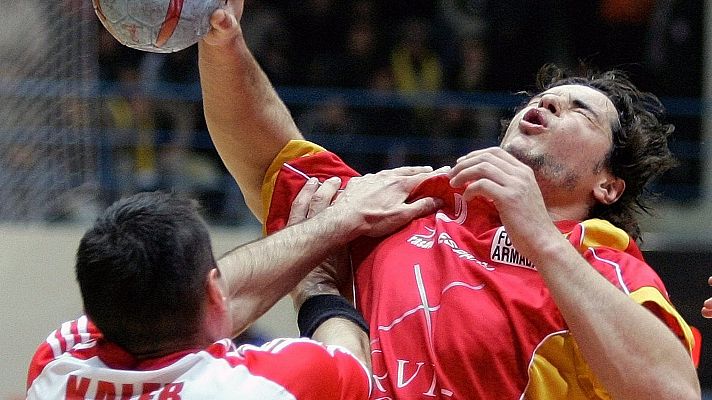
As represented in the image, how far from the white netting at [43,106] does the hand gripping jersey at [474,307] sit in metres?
3.54

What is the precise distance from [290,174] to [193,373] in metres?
1.27

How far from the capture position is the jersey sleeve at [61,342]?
2.71 metres

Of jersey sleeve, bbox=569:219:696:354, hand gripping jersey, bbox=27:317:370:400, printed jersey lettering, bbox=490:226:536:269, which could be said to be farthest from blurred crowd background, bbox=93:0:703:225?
hand gripping jersey, bbox=27:317:370:400

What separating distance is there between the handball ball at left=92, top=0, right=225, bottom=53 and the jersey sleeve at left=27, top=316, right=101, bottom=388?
914 millimetres

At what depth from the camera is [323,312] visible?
10.6 feet

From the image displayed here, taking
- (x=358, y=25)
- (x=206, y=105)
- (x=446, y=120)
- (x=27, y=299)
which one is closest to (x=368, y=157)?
(x=446, y=120)

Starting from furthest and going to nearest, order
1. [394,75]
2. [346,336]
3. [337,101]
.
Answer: [394,75]
[337,101]
[346,336]

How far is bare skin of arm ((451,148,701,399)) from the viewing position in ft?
9.21

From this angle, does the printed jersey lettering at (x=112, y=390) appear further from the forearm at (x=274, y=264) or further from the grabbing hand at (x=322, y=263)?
the grabbing hand at (x=322, y=263)

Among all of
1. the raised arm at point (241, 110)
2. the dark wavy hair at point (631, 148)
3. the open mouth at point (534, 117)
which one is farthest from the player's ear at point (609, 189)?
the raised arm at point (241, 110)


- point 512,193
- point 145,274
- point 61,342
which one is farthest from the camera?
point 512,193

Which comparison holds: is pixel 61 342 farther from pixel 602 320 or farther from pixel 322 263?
pixel 602 320

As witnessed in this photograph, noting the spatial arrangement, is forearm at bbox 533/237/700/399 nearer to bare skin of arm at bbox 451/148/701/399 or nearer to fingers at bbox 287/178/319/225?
bare skin of arm at bbox 451/148/701/399

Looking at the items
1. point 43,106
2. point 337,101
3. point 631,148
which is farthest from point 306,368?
point 337,101
